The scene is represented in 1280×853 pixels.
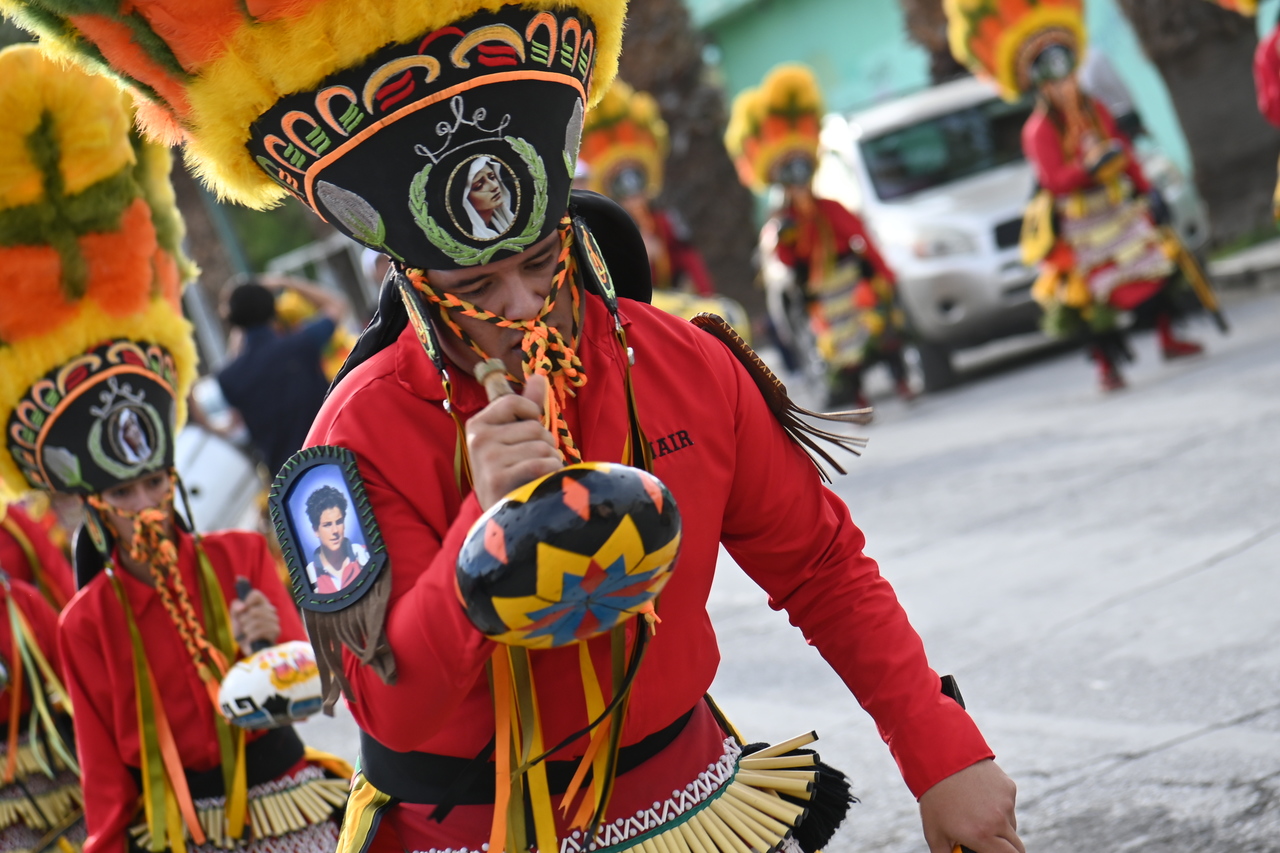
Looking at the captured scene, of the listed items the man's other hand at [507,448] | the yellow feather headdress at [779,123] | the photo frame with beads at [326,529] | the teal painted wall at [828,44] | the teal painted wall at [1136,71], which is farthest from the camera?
the teal painted wall at [828,44]

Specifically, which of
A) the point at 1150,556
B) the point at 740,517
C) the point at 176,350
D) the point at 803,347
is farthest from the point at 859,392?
the point at 740,517

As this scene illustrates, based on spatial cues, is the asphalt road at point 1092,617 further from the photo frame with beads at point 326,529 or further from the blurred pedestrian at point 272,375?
the blurred pedestrian at point 272,375

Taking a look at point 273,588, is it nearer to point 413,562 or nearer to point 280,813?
point 280,813

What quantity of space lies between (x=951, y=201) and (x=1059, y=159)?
269 cm

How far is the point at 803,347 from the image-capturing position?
42.3 ft

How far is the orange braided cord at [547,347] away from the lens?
2014mm

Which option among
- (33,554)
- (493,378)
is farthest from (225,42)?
(33,554)

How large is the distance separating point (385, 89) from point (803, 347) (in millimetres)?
11152

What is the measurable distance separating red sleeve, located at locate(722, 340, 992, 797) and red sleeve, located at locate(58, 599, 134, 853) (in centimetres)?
195

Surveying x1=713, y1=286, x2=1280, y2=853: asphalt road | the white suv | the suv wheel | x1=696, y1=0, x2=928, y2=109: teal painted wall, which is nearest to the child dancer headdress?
x1=713, y1=286, x2=1280, y2=853: asphalt road

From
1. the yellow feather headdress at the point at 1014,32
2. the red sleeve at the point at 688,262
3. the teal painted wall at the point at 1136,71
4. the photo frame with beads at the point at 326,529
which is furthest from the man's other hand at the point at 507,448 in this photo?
the teal painted wall at the point at 1136,71

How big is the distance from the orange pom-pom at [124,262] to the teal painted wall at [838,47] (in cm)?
1499

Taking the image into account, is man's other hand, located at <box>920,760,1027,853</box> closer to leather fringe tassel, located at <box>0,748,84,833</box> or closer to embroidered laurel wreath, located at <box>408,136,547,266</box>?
embroidered laurel wreath, located at <box>408,136,547,266</box>

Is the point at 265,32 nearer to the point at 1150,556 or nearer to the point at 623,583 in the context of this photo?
the point at 623,583
